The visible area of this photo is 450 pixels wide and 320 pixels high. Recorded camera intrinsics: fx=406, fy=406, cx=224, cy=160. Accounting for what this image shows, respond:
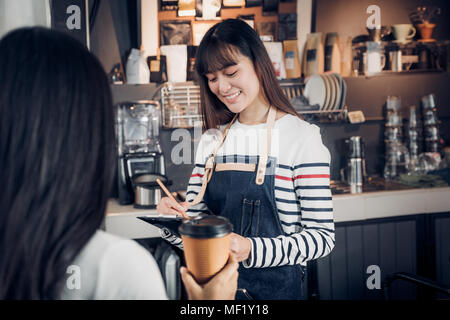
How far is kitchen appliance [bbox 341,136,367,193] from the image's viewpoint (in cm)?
278

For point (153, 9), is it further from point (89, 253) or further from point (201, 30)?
point (89, 253)

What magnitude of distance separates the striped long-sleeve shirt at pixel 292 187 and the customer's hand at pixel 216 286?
36 cm

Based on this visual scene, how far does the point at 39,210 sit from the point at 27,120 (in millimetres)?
126

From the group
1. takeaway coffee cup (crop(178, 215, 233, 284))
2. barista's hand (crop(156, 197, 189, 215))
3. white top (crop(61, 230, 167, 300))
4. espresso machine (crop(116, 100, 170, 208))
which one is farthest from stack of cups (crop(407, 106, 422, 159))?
white top (crop(61, 230, 167, 300))

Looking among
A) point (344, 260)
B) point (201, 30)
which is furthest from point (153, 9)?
point (344, 260)

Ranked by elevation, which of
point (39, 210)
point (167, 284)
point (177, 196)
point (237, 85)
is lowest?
point (167, 284)

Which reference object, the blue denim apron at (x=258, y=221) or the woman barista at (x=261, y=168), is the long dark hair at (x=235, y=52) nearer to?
the woman barista at (x=261, y=168)

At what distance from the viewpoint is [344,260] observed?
8.04 ft

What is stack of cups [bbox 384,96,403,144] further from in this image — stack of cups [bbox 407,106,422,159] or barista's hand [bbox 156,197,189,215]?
barista's hand [bbox 156,197,189,215]

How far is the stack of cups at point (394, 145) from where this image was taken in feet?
10.0

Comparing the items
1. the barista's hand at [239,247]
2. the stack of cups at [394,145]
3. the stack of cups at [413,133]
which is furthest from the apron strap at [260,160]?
the stack of cups at [413,133]

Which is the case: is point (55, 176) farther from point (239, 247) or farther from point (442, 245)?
→ point (442, 245)

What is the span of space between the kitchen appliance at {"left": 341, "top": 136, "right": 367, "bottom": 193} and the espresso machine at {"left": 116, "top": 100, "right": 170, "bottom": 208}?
128cm

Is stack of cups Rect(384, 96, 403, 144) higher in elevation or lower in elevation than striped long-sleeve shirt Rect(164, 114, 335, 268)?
higher
